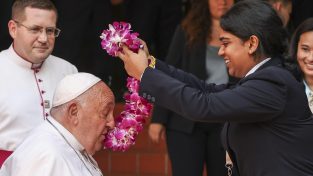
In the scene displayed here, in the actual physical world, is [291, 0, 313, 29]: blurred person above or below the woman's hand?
above

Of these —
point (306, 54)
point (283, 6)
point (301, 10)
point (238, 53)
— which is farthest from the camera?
point (301, 10)

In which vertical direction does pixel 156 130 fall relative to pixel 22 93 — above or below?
below

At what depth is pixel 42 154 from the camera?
3.74m

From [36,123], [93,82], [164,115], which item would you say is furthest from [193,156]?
[93,82]

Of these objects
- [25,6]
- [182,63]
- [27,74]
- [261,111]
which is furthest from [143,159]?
[261,111]

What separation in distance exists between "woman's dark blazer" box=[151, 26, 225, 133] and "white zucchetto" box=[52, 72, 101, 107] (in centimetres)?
211

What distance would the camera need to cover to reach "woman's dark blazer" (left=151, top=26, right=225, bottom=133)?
20.2 ft

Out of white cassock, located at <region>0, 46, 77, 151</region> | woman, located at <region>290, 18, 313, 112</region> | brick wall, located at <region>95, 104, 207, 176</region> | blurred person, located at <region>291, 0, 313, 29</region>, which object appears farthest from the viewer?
brick wall, located at <region>95, 104, 207, 176</region>

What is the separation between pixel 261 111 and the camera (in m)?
3.84

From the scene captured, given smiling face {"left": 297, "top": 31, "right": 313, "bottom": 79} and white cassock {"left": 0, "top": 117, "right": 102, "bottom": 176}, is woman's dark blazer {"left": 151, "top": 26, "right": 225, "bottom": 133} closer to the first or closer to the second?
smiling face {"left": 297, "top": 31, "right": 313, "bottom": 79}

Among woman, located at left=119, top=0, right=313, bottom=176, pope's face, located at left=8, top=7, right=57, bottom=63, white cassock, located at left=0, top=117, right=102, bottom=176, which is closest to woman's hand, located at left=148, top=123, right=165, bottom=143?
pope's face, located at left=8, top=7, right=57, bottom=63

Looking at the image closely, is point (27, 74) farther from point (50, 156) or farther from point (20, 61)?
point (50, 156)

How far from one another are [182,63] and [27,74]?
1547 mm

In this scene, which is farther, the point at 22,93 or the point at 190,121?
the point at 190,121
